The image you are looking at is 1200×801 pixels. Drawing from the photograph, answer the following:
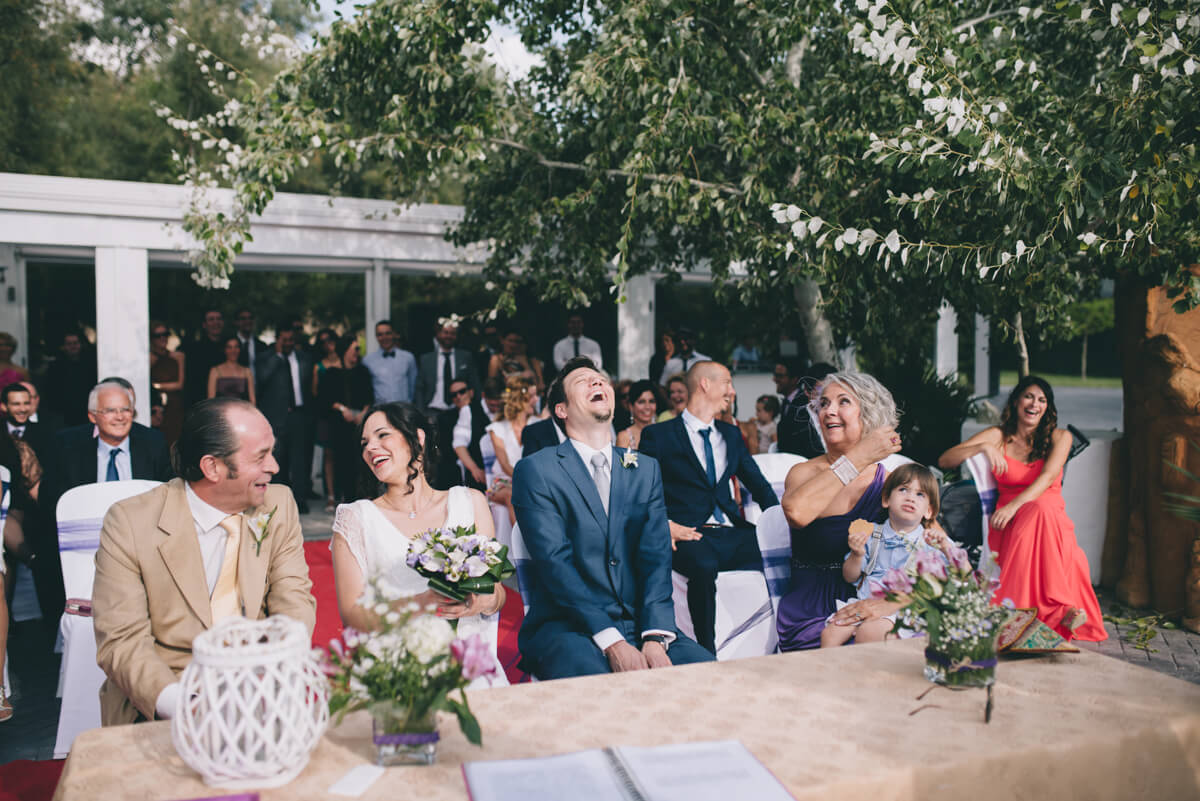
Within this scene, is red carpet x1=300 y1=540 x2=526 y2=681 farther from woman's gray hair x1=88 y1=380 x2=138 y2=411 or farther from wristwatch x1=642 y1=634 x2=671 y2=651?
woman's gray hair x1=88 y1=380 x2=138 y2=411

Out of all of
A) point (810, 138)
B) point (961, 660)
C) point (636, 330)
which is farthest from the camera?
point (636, 330)

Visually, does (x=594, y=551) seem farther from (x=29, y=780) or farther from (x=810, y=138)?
(x=810, y=138)

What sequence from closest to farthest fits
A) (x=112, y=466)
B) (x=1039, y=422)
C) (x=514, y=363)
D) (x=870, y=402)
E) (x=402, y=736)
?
(x=402, y=736) → (x=870, y=402) → (x=112, y=466) → (x=1039, y=422) → (x=514, y=363)

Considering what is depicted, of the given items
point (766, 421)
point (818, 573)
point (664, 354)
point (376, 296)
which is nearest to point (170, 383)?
point (376, 296)

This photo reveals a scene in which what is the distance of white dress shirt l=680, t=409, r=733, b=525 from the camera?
535 centimetres

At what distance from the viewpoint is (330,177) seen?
2086 centimetres

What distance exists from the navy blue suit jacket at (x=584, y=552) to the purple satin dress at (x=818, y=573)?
642 mm

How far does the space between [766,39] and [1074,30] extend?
7.35 feet

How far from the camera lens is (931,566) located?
8.32 feet

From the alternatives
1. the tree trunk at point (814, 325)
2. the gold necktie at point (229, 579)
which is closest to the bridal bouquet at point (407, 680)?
the gold necktie at point (229, 579)

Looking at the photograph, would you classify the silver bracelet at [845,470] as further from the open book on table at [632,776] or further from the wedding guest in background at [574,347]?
the wedding guest in background at [574,347]

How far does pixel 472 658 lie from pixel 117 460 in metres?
4.37

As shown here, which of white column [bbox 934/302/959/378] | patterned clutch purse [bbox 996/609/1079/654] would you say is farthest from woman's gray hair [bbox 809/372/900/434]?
white column [bbox 934/302/959/378]

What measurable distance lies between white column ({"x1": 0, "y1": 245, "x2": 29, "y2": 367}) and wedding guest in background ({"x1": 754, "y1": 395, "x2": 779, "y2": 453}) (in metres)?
7.66
